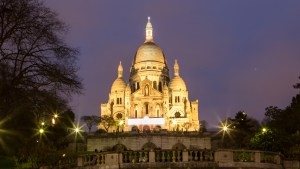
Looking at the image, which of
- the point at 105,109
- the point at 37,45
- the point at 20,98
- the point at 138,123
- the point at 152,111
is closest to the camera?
the point at 20,98

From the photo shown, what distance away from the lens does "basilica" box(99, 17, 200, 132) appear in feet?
398

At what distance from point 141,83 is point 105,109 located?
14792 millimetres

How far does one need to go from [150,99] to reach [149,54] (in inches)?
824

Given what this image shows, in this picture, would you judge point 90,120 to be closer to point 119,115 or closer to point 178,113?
point 119,115

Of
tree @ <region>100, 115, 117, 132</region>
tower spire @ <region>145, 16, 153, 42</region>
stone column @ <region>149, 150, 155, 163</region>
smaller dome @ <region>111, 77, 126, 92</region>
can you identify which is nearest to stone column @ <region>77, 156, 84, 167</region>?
stone column @ <region>149, 150, 155, 163</region>

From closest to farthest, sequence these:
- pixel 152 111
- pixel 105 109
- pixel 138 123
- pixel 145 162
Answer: pixel 145 162
pixel 138 123
pixel 152 111
pixel 105 109

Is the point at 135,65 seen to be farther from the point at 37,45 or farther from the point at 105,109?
the point at 37,45

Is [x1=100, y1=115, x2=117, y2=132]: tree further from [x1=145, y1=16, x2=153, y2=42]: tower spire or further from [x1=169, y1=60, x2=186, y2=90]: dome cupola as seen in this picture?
[x1=145, y1=16, x2=153, y2=42]: tower spire

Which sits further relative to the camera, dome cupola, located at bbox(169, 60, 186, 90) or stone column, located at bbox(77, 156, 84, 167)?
dome cupola, located at bbox(169, 60, 186, 90)

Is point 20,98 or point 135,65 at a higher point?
point 135,65

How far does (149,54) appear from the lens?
473ft

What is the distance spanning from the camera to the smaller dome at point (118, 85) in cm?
13775

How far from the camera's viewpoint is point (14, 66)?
66.9ft

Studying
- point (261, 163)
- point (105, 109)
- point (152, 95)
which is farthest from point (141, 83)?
point (261, 163)
